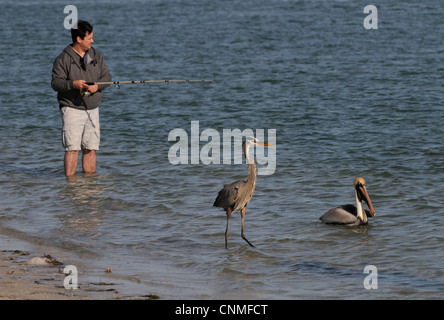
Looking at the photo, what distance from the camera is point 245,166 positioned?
13.9m

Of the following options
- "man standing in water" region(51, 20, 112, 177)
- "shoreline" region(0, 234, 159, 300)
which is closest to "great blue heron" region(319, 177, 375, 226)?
"shoreline" region(0, 234, 159, 300)

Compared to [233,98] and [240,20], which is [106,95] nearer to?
[233,98]

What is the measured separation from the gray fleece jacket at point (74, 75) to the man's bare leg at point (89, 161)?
3.76 feet

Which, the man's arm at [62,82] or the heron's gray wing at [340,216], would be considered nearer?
the heron's gray wing at [340,216]

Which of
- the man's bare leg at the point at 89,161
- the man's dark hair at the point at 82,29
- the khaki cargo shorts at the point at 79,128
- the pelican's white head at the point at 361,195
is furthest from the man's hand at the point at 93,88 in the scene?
the pelican's white head at the point at 361,195

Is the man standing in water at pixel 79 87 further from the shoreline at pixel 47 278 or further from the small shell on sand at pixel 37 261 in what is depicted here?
the small shell on sand at pixel 37 261

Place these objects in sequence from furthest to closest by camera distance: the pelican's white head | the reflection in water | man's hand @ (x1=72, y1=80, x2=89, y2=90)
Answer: man's hand @ (x1=72, y1=80, x2=89, y2=90), the pelican's white head, the reflection in water

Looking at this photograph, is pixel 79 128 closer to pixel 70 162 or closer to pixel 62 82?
pixel 70 162

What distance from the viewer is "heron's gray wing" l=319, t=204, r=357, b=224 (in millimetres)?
10352

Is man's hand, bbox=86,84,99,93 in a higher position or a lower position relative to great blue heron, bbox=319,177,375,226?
higher

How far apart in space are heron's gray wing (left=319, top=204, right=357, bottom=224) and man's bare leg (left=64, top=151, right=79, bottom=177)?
4.15 m

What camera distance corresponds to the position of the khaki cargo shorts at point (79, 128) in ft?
39.3

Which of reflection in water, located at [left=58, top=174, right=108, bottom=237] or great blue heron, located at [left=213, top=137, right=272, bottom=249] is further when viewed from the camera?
reflection in water, located at [left=58, top=174, right=108, bottom=237]

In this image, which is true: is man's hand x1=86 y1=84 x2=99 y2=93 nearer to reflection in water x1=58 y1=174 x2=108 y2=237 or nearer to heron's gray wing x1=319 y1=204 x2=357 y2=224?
reflection in water x1=58 y1=174 x2=108 y2=237
